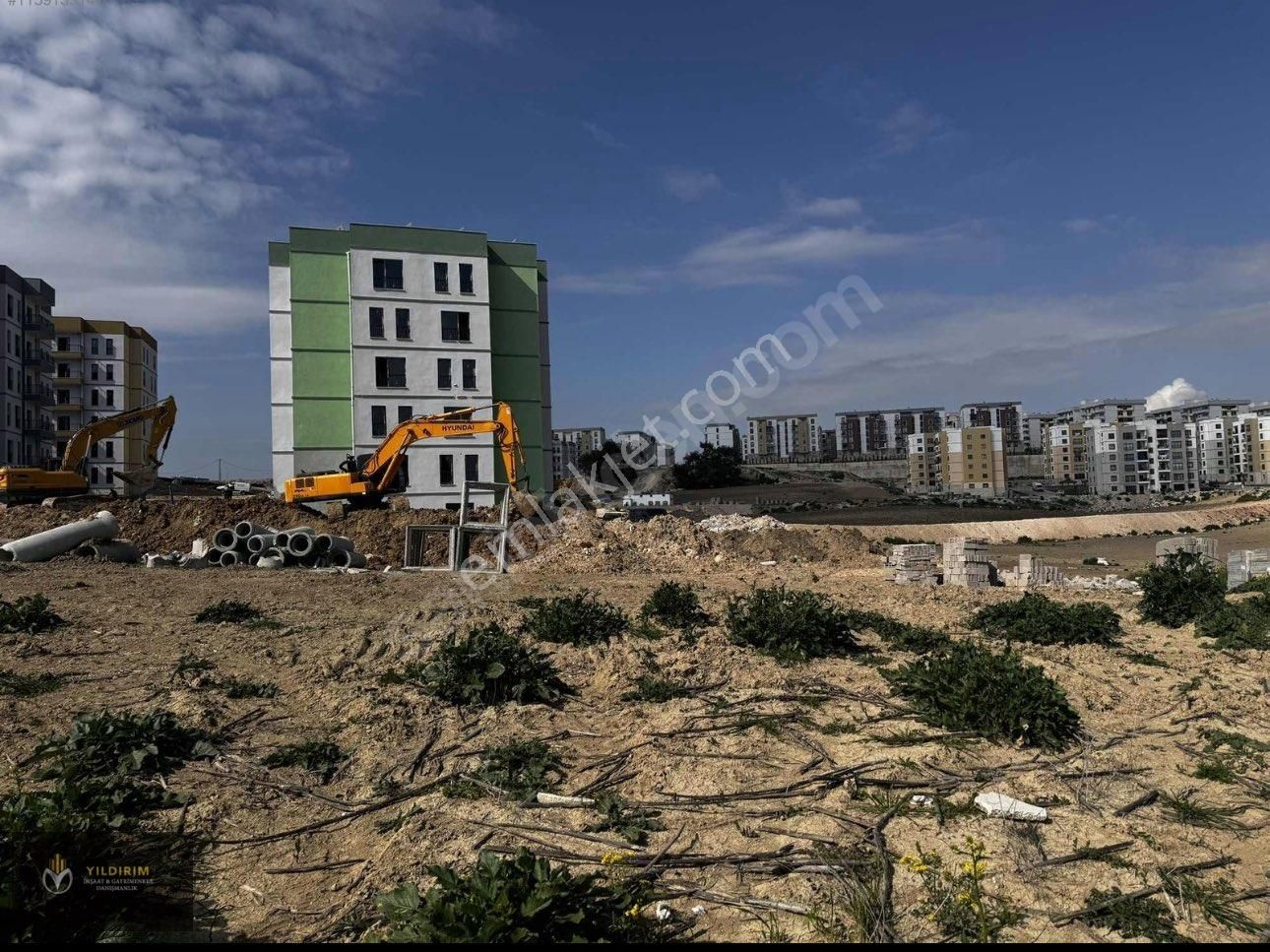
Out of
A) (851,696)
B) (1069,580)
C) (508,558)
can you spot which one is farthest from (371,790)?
(1069,580)

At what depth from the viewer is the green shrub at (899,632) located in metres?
9.41

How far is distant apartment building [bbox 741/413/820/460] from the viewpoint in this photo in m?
143

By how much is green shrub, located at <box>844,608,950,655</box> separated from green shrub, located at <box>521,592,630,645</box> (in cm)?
294

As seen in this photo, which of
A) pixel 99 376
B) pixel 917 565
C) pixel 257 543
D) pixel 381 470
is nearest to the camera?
pixel 917 565

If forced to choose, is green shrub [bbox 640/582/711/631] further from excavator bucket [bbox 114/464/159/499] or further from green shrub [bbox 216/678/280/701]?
excavator bucket [bbox 114/464/159/499]

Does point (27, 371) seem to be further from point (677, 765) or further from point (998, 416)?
point (998, 416)

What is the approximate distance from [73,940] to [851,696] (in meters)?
5.89

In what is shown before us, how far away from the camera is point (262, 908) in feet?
13.7

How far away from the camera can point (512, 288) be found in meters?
Answer: 39.3

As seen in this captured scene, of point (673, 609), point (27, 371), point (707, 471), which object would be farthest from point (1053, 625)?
point (707, 471)

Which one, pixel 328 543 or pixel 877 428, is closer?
pixel 328 543

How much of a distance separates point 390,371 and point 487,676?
3084cm

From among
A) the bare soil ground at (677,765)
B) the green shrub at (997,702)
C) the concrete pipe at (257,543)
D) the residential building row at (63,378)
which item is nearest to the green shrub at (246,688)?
the bare soil ground at (677,765)

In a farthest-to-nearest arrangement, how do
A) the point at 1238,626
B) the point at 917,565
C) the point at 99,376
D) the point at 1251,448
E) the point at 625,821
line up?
the point at 1251,448
the point at 99,376
the point at 917,565
the point at 1238,626
the point at 625,821
